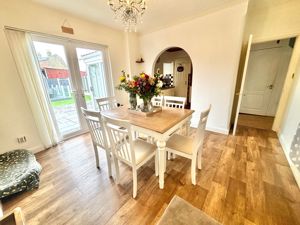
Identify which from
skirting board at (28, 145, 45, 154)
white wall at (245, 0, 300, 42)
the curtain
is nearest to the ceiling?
the curtain

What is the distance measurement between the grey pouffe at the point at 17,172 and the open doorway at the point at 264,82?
4.25 metres

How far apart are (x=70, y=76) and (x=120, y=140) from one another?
2256 millimetres

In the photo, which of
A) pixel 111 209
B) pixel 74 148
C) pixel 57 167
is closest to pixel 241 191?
pixel 111 209

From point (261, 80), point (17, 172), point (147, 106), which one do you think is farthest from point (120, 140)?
point (261, 80)

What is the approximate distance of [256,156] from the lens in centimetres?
209

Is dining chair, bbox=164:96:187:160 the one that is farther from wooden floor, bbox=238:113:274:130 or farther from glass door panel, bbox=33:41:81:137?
wooden floor, bbox=238:113:274:130

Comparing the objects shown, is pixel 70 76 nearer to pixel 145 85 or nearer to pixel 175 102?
pixel 145 85

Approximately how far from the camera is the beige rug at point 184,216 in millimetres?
1116

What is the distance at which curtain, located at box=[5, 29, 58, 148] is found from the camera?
203 centimetres

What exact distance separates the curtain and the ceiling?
713 millimetres

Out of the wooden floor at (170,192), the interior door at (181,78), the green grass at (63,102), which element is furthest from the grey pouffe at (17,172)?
the interior door at (181,78)

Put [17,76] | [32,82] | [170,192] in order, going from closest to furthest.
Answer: [170,192] < [17,76] < [32,82]

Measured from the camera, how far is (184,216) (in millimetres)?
1167

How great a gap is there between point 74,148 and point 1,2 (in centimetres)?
250
